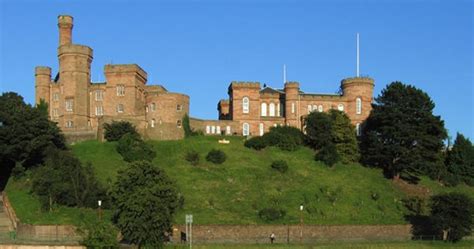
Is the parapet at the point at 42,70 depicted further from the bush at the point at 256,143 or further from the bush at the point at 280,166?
the bush at the point at 280,166

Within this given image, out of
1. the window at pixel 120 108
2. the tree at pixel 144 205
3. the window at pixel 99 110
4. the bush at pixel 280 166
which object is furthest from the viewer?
the window at pixel 99 110

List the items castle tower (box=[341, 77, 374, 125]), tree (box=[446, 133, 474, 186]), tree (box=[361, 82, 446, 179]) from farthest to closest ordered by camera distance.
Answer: castle tower (box=[341, 77, 374, 125]), tree (box=[446, 133, 474, 186]), tree (box=[361, 82, 446, 179])

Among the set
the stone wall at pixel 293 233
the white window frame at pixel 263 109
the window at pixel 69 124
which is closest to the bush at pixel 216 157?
the white window frame at pixel 263 109

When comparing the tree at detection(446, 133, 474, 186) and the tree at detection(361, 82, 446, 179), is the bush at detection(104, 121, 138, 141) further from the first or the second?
→ the tree at detection(446, 133, 474, 186)

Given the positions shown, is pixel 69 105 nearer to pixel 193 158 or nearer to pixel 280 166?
pixel 193 158

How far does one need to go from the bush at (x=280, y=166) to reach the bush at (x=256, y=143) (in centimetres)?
722

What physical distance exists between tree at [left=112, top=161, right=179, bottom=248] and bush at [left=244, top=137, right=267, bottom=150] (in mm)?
32972

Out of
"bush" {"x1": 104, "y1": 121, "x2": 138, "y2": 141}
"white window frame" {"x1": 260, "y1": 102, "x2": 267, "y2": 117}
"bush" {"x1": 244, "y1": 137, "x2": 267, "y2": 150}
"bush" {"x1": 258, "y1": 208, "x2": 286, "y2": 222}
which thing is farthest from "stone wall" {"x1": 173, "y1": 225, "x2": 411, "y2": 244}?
"white window frame" {"x1": 260, "y1": 102, "x2": 267, "y2": 117}

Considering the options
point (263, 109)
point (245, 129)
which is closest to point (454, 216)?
point (245, 129)

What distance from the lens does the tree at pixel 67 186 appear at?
63844mm

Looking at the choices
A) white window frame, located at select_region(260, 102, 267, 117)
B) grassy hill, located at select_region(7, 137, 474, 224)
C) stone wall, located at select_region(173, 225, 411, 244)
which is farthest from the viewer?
white window frame, located at select_region(260, 102, 267, 117)

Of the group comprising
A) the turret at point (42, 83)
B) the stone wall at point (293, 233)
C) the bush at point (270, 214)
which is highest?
the turret at point (42, 83)

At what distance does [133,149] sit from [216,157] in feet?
28.9

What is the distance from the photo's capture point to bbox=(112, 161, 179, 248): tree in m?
51.6
